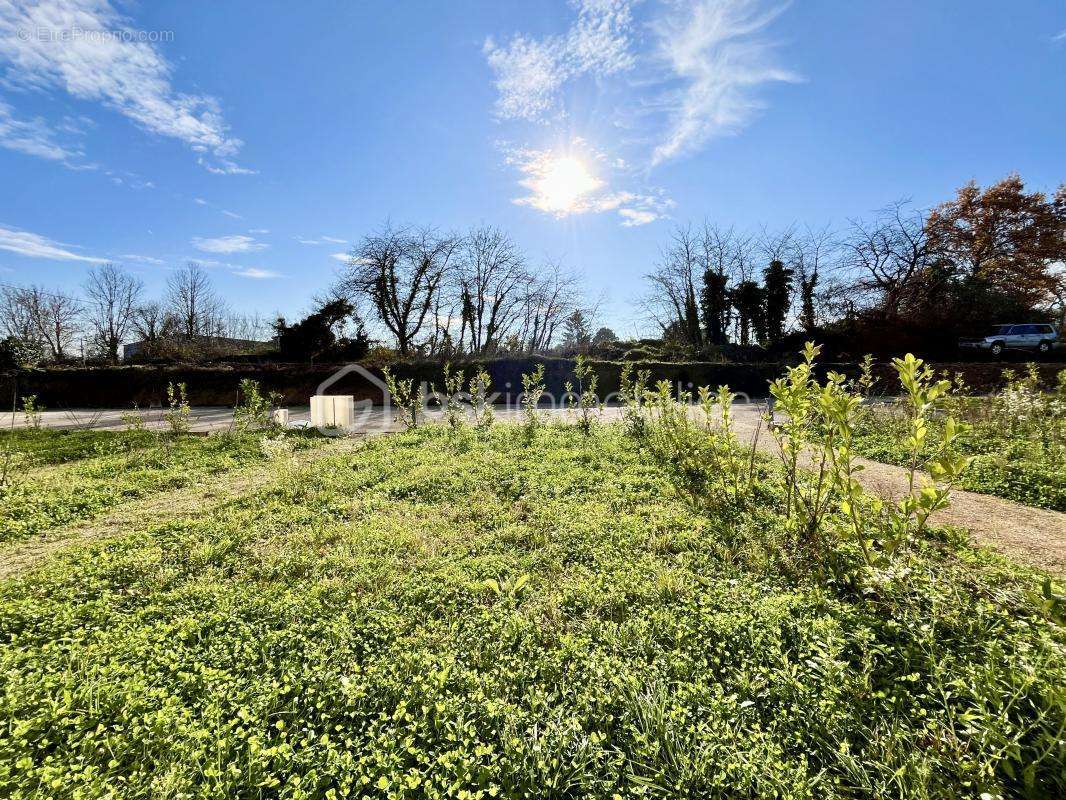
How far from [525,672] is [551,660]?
152 millimetres

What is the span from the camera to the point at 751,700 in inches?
Result: 73.9

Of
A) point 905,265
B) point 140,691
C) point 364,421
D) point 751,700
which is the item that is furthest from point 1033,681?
point 905,265

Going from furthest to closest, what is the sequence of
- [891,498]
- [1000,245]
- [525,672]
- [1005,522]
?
[1000,245]
[891,498]
[1005,522]
[525,672]

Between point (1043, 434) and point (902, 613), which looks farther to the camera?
point (1043, 434)

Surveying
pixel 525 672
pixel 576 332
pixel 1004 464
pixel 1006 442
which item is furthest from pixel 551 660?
pixel 576 332

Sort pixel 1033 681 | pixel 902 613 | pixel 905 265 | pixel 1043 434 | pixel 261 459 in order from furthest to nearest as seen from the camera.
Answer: pixel 905 265, pixel 261 459, pixel 1043 434, pixel 902 613, pixel 1033 681

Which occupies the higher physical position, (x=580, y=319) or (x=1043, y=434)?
(x=580, y=319)

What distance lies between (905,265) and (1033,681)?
90.7ft

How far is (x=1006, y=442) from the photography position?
19.7 ft

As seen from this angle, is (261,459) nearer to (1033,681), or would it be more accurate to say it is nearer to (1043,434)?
(1033,681)

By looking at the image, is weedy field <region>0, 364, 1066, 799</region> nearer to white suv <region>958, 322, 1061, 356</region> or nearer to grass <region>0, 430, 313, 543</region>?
grass <region>0, 430, 313, 543</region>

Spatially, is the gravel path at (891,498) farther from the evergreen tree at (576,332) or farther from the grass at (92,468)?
the evergreen tree at (576,332)

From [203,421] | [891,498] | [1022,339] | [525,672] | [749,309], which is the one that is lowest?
[525,672]

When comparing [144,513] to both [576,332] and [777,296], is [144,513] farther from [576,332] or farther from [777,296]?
[777,296]
